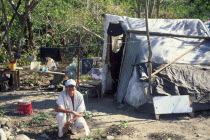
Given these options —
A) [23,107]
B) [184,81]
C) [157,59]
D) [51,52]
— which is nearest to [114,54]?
[157,59]

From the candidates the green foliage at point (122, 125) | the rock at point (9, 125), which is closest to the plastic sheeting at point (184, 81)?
the green foliage at point (122, 125)

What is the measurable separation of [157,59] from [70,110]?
322 cm

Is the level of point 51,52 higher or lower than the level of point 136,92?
higher

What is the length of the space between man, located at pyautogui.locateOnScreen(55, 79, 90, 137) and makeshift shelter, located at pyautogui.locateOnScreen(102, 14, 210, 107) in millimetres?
2227

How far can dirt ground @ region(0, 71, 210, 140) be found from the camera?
546cm

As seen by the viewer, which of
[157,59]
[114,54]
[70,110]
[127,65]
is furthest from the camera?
[114,54]

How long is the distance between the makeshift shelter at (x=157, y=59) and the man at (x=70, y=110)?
223 centimetres

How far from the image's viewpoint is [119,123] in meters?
6.12

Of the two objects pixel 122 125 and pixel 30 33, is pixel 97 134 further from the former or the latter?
pixel 30 33

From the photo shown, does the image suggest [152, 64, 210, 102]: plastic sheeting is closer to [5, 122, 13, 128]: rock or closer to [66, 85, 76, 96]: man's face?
→ [66, 85, 76, 96]: man's face

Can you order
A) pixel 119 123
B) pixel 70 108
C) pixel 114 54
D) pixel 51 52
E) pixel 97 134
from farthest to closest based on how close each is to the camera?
pixel 51 52
pixel 114 54
pixel 119 123
pixel 97 134
pixel 70 108

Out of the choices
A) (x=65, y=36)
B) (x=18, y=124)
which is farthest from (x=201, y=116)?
(x=65, y=36)

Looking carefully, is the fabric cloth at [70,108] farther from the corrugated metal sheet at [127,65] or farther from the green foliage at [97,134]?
the corrugated metal sheet at [127,65]

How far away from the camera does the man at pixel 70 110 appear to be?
16.8ft
